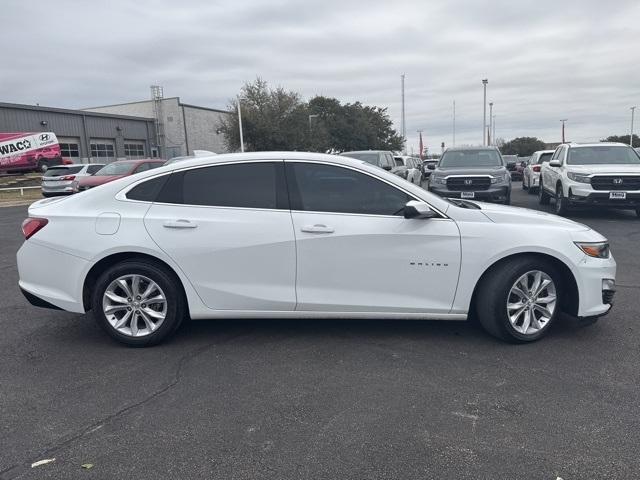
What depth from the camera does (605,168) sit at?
38.2ft

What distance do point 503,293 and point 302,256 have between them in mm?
1672

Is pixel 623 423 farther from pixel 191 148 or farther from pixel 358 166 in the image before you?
pixel 191 148

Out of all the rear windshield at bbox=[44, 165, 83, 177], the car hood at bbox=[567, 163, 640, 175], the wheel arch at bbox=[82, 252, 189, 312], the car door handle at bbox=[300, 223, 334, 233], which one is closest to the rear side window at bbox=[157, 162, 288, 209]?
the car door handle at bbox=[300, 223, 334, 233]

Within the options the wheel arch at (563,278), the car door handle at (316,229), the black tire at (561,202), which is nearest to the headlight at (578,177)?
the black tire at (561,202)

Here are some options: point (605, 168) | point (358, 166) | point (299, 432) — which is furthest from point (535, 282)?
point (605, 168)

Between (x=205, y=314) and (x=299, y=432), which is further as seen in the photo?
(x=205, y=314)

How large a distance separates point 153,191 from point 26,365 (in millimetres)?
1712

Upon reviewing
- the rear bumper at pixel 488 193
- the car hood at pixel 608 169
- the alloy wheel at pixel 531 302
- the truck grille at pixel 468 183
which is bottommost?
the alloy wheel at pixel 531 302

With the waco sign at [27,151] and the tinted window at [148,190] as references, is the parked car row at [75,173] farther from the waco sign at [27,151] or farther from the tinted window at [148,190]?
the waco sign at [27,151]

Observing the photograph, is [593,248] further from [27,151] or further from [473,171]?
[27,151]

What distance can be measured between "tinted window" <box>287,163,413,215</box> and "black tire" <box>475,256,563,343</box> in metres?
0.96

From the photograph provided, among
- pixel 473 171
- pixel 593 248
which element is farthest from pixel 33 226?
pixel 473 171

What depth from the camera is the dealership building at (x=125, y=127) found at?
137ft

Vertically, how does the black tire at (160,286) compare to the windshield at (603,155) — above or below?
below
